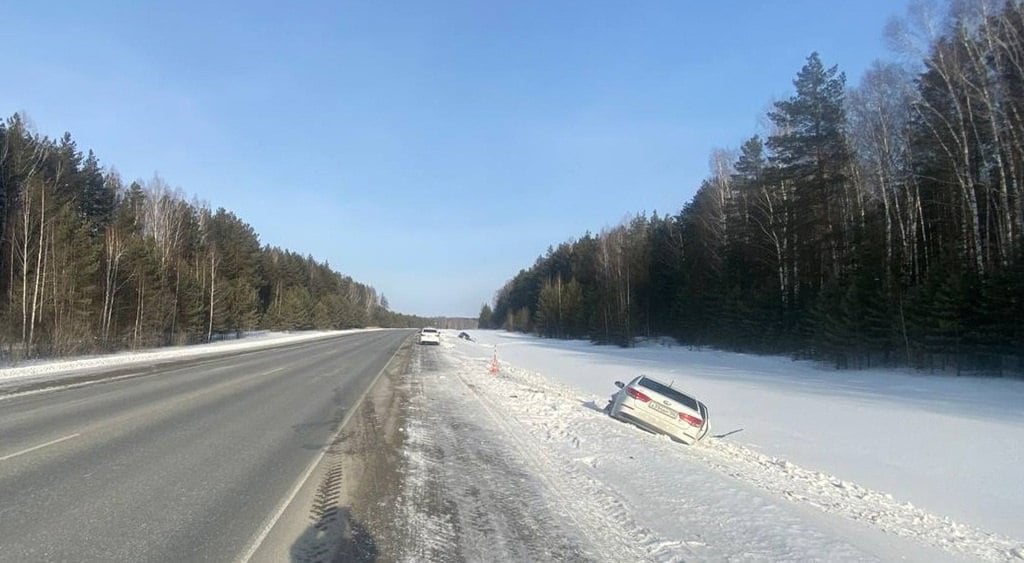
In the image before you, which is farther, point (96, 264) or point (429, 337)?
point (429, 337)

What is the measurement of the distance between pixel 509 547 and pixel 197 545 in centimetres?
256

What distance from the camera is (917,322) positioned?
2764 cm

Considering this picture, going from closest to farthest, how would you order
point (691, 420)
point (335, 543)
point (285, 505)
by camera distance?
point (335, 543) → point (285, 505) → point (691, 420)

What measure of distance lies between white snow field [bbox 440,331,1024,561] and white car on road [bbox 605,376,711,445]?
54 cm

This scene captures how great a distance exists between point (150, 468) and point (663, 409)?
974cm

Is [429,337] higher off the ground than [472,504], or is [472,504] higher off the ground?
[429,337]

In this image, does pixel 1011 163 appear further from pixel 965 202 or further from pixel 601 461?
pixel 601 461

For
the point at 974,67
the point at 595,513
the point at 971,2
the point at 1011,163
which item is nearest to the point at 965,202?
the point at 1011,163

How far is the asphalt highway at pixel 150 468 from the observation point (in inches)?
207

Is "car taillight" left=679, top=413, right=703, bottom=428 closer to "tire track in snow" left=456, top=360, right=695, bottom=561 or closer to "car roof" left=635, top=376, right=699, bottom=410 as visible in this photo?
"car roof" left=635, top=376, right=699, bottom=410

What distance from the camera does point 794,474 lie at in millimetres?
10273

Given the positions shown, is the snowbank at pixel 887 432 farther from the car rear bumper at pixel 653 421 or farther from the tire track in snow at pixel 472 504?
the tire track in snow at pixel 472 504

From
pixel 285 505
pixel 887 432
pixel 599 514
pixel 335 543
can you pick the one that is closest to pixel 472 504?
pixel 599 514

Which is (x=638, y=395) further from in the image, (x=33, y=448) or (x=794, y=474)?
(x=33, y=448)
